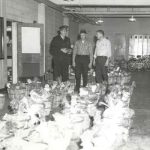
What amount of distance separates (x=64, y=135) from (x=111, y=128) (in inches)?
17.3

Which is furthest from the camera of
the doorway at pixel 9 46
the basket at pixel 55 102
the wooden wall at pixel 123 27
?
the wooden wall at pixel 123 27

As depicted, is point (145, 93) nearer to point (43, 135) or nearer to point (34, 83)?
point (34, 83)

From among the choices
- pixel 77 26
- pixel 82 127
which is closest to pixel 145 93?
pixel 82 127

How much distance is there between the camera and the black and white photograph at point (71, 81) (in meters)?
2.88

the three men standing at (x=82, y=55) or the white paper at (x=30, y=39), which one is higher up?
the white paper at (x=30, y=39)

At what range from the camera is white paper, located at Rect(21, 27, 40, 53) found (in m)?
11.0

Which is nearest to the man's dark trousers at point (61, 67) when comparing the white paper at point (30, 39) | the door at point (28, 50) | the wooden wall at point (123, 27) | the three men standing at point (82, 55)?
the three men standing at point (82, 55)

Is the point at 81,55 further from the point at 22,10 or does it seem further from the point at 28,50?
the point at 22,10

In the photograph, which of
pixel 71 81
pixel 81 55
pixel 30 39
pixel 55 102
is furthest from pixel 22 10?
pixel 55 102

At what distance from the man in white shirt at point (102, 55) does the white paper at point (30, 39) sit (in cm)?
281

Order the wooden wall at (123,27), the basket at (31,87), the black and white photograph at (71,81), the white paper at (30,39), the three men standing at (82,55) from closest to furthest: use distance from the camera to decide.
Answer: the black and white photograph at (71,81) < the basket at (31,87) < the three men standing at (82,55) < the white paper at (30,39) < the wooden wall at (123,27)

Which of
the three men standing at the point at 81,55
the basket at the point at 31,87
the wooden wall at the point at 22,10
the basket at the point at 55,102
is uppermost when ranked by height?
the wooden wall at the point at 22,10

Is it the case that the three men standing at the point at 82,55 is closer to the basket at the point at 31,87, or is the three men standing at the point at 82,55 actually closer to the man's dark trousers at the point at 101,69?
the man's dark trousers at the point at 101,69

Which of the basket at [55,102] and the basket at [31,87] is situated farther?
the basket at [31,87]
